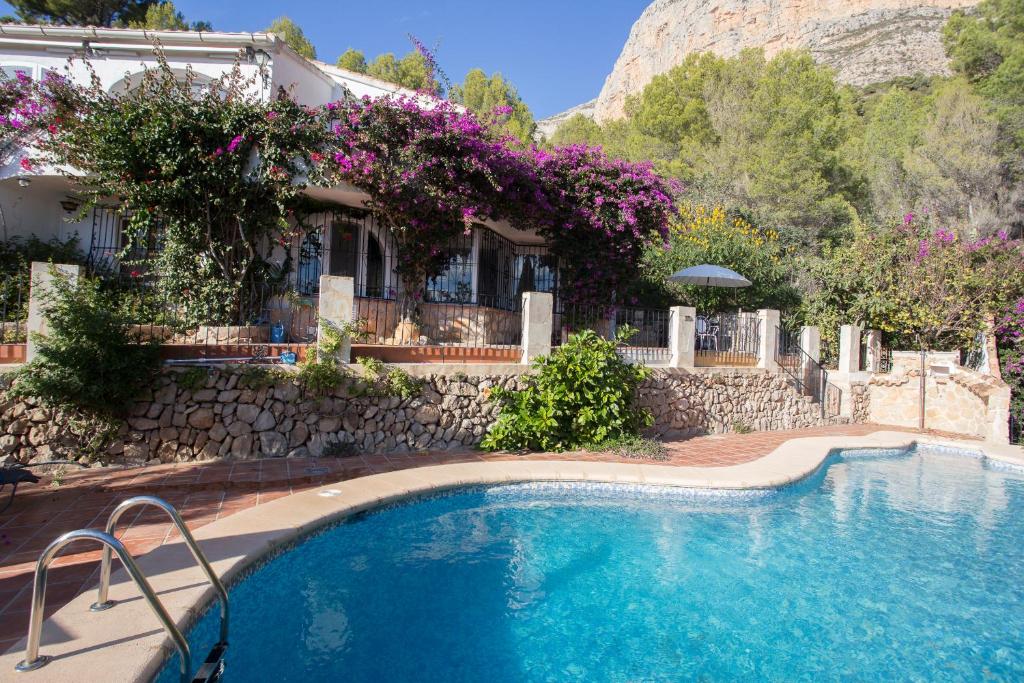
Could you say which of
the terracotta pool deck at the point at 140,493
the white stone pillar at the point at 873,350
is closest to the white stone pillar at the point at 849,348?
the white stone pillar at the point at 873,350

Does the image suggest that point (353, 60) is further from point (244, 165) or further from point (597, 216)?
point (597, 216)

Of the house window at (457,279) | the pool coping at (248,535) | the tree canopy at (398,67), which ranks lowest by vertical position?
the pool coping at (248,535)

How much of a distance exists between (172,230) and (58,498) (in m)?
5.48

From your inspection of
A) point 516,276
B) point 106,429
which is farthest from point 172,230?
point 516,276

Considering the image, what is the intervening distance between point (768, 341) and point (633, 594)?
941cm

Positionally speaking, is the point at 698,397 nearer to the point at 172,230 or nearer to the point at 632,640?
the point at 632,640

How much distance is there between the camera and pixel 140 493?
222 inches

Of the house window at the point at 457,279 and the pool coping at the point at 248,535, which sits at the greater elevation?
the house window at the point at 457,279

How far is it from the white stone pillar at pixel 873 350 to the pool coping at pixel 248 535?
4158mm

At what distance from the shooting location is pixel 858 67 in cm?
5622

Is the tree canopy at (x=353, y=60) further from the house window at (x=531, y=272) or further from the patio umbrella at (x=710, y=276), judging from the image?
the patio umbrella at (x=710, y=276)

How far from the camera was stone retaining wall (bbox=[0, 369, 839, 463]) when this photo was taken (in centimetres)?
647

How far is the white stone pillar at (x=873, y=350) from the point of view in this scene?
46.1ft

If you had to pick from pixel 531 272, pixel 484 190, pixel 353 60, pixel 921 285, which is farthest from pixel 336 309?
pixel 353 60
